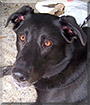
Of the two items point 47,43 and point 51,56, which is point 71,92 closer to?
point 51,56

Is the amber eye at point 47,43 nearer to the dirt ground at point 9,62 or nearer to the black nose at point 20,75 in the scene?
the black nose at point 20,75

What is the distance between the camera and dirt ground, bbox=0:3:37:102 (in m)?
2.41

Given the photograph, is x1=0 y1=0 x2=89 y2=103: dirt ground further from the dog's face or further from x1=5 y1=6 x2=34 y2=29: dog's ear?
x1=5 y1=6 x2=34 y2=29: dog's ear

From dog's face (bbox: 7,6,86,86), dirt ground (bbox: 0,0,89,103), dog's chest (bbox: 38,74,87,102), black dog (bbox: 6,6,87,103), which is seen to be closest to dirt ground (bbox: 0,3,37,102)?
dirt ground (bbox: 0,0,89,103)

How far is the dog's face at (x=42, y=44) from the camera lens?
1535 mm

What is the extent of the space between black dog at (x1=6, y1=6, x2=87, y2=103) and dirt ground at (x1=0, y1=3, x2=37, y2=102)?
422 millimetres

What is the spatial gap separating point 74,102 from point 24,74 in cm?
86

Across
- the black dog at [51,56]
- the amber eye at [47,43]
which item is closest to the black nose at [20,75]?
the black dog at [51,56]

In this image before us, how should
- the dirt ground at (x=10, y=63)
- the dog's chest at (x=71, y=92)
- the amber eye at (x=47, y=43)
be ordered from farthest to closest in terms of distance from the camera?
1. the dirt ground at (x=10, y=63)
2. the dog's chest at (x=71, y=92)
3. the amber eye at (x=47, y=43)

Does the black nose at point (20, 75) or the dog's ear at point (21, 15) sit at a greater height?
the dog's ear at point (21, 15)

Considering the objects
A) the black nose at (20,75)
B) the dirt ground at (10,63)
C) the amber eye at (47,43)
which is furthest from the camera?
the dirt ground at (10,63)

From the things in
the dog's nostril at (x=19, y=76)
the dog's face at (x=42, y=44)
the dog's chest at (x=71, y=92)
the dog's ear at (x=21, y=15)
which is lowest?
the dog's chest at (x=71, y=92)

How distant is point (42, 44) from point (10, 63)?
49.4 inches

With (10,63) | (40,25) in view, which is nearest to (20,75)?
(40,25)
